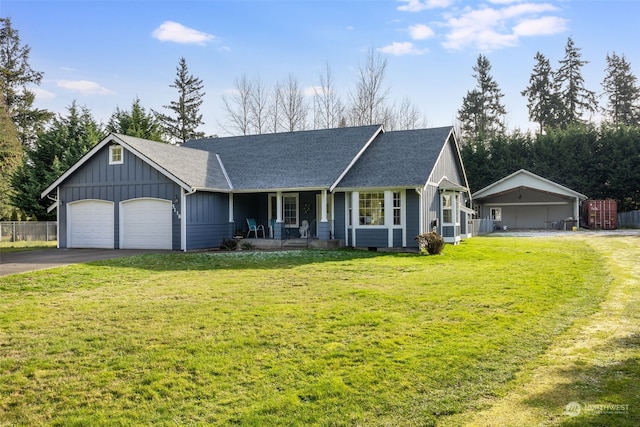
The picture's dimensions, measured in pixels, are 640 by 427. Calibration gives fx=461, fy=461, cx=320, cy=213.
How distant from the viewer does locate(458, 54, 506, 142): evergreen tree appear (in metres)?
51.5

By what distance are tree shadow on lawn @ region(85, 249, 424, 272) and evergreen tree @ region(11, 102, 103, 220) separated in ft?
53.7

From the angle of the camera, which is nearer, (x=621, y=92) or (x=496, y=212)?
(x=496, y=212)

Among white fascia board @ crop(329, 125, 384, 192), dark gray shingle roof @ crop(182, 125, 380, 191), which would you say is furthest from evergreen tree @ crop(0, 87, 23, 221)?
white fascia board @ crop(329, 125, 384, 192)

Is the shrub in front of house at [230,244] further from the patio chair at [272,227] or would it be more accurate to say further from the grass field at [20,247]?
the grass field at [20,247]

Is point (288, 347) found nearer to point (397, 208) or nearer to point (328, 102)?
point (397, 208)

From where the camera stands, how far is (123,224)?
18.8 meters

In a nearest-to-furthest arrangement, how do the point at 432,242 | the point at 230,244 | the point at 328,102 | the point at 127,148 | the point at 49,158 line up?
the point at 432,242 < the point at 127,148 < the point at 230,244 < the point at 49,158 < the point at 328,102

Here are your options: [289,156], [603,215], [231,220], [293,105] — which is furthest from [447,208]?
[293,105]

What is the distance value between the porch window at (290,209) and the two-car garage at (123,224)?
16.2 feet

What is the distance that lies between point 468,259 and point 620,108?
46.9m

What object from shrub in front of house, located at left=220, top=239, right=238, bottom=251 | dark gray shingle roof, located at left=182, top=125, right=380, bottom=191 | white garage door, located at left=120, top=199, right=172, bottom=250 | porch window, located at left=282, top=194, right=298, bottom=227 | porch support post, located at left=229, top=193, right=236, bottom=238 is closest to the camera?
white garage door, located at left=120, top=199, right=172, bottom=250

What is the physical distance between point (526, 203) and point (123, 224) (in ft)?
91.9

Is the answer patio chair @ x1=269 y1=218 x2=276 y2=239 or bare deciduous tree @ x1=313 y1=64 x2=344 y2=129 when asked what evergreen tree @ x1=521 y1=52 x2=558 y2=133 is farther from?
patio chair @ x1=269 y1=218 x2=276 y2=239

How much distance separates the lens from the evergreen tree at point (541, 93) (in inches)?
2009
